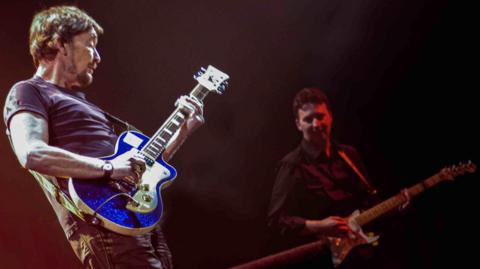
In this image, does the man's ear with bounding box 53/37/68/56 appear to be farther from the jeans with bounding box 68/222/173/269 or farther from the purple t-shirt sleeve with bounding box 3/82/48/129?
the jeans with bounding box 68/222/173/269

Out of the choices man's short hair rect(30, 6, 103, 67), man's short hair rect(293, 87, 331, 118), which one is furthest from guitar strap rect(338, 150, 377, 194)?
man's short hair rect(30, 6, 103, 67)

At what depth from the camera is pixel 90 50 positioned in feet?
8.13

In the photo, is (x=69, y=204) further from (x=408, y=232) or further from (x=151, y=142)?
(x=408, y=232)

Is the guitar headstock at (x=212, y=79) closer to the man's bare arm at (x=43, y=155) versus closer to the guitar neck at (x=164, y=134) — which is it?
the guitar neck at (x=164, y=134)

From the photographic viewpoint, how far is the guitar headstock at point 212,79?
2697mm

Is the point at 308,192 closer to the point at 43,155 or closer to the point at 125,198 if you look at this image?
the point at 125,198

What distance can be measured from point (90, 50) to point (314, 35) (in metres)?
1.64

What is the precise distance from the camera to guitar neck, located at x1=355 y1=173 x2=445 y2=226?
3.01 m

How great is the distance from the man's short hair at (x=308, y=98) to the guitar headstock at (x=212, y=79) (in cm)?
73

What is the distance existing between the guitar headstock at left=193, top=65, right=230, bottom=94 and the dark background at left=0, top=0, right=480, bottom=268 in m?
0.30

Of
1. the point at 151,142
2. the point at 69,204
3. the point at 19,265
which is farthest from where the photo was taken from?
the point at 19,265

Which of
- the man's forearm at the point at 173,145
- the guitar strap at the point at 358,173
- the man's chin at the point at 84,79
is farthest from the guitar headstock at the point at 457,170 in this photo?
the man's chin at the point at 84,79

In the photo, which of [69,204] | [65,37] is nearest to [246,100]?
[65,37]

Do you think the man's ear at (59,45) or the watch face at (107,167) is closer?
the watch face at (107,167)
